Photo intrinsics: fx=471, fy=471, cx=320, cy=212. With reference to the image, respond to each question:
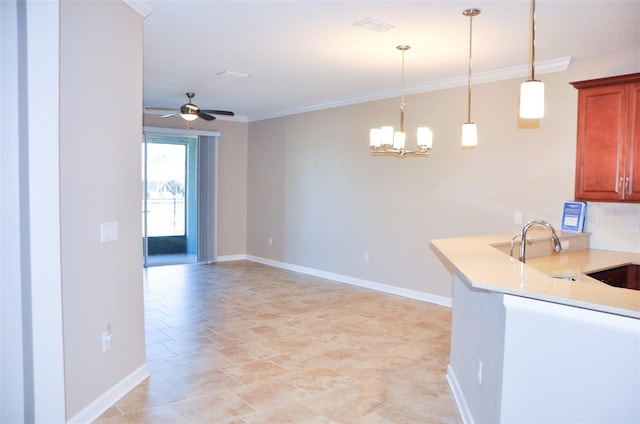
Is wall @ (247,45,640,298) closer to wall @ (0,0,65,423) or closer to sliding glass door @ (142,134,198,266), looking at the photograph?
sliding glass door @ (142,134,198,266)

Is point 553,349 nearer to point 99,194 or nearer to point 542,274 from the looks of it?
point 542,274

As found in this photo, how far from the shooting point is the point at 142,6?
326cm

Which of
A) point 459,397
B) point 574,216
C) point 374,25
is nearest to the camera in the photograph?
point 459,397

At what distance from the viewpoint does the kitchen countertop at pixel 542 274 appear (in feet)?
5.85

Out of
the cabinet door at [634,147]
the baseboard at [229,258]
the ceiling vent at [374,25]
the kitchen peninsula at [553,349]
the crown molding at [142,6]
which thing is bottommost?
the baseboard at [229,258]

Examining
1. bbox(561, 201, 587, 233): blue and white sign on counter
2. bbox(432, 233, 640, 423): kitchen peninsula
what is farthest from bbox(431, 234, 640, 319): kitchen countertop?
bbox(561, 201, 587, 233): blue and white sign on counter

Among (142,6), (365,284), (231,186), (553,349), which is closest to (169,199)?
(231,186)

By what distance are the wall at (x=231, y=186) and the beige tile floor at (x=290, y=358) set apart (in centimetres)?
245

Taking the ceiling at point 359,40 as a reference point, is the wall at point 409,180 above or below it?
below

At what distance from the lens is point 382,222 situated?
6426 millimetres

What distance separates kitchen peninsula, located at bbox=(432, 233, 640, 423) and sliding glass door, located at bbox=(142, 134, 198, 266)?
6.81 meters

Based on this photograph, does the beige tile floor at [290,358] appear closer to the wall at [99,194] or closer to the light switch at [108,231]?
the wall at [99,194]

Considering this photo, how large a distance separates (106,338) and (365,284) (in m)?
4.26

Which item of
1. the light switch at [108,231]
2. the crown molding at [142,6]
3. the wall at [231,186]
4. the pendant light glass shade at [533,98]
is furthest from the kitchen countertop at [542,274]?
the wall at [231,186]
